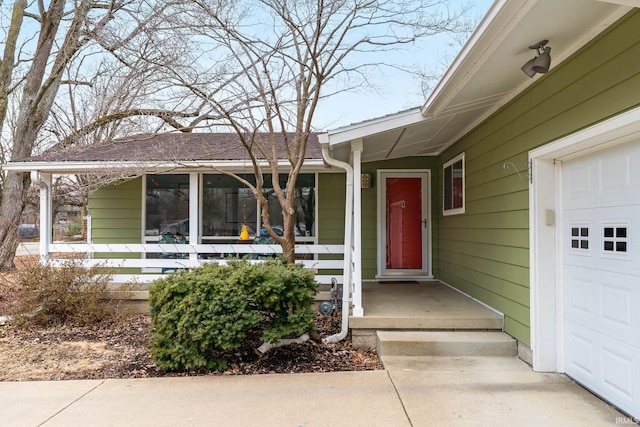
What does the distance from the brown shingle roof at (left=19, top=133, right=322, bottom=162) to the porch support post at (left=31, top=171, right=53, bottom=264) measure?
296 mm

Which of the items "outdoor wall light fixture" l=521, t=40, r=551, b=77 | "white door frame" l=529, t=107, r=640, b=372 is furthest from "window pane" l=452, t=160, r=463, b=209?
"outdoor wall light fixture" l=521, t=40, r=551, b=77

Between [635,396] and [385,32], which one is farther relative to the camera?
[385,32]

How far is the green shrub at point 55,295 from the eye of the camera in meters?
5.27

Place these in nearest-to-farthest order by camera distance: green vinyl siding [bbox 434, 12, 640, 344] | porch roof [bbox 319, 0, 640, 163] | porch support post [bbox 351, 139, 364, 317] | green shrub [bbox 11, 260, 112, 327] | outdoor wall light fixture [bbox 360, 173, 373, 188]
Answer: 1. porch roof [bbox 319, 0, 640, 163]
2. green vinyl siding [bbox 434, 12, 640, 344]
3. porch support post [bbox 351, 139, 364, 317]
4. green shrub [bbox 11, 260, 112, 327]
5. outdoor wall light fixture [bbox 360, 173, 373, 188]

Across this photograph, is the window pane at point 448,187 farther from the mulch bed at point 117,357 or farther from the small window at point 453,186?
the mulch bed at point 117,357

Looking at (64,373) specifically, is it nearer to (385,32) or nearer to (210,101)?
(210,101)

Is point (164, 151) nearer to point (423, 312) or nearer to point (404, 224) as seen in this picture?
point (404, 224)

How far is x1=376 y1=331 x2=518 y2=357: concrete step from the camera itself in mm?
4016

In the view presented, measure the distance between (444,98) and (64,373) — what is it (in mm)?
4446

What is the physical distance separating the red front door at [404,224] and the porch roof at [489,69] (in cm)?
149

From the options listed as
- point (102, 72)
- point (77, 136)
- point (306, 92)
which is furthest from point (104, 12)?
point (306, 92)

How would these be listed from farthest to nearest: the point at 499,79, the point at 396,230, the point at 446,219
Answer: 1. the point at 396,230
2. the point at 446,219
3. the point at 499,79

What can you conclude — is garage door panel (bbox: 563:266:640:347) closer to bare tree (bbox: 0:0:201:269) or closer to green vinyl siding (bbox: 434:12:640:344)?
green vinyl siding (bbox: 434:12:640:344)

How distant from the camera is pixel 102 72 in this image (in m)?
6.75
